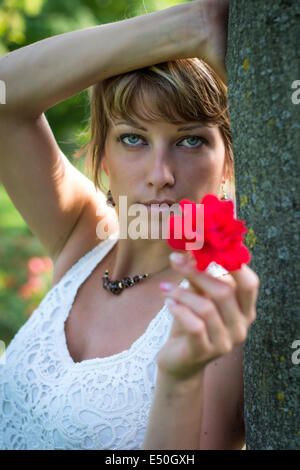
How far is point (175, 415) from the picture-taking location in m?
1.18

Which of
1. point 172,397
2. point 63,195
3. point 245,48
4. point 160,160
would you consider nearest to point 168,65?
point 160,160

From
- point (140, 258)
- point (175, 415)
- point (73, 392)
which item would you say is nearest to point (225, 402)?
point (175, 415)

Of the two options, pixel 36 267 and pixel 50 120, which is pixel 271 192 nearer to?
pixel 36 267

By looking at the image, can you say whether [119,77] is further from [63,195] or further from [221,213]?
[221,213]

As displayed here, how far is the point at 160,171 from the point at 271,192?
24.1 inches

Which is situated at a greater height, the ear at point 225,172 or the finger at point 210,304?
the ear at point 225,172

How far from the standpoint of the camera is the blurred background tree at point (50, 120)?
5.17 meters

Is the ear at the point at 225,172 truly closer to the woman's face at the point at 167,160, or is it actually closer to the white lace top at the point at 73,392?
the woman's face at the point at 167,160

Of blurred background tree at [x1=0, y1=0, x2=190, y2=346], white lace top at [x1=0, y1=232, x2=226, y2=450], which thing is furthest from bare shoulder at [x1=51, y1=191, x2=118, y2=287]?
blurred background tree at [x1=0, y1=0, x2=190, y2=346]

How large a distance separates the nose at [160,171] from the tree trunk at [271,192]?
454 mm

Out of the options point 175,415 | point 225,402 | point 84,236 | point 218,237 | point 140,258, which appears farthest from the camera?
point 84,236

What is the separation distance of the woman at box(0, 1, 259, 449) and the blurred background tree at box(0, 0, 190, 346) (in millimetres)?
2527

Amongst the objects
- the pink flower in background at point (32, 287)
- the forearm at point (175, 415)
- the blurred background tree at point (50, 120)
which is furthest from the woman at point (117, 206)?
the pink flower in background at point (32, 287)

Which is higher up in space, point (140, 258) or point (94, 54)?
point (94, 54)
